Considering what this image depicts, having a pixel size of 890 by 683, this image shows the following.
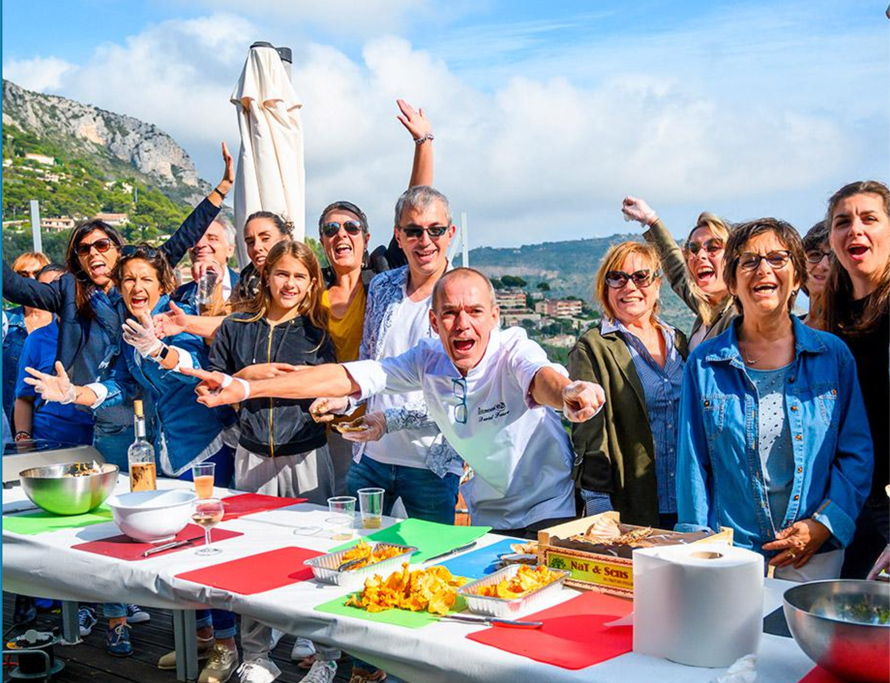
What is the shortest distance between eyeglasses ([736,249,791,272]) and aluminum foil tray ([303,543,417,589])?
126 centimetres

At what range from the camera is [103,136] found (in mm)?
34125

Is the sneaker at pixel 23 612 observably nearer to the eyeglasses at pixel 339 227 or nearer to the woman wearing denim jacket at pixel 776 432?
the eyeglasses at pixel 339 227

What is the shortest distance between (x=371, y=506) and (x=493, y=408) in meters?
0.50

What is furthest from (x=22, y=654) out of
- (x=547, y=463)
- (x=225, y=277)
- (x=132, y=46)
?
(x=132, y=46)

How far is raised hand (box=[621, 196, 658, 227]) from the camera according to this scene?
3831mm

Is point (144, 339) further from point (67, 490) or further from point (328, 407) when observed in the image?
point (328, 407)

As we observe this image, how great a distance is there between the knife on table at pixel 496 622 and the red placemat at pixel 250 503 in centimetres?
132

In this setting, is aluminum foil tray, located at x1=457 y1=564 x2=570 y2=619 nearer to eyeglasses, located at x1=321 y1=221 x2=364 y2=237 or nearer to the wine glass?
the wine glass

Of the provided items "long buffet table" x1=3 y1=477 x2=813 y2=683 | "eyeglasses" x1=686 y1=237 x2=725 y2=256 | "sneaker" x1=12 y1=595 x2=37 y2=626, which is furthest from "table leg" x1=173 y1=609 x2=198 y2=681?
"eyeglasses" x1=686 y1=237 x2=725 y2=256

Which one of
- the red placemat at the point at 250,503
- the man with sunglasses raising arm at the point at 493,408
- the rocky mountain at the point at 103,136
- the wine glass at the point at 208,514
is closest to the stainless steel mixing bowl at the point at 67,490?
the red placemat at the point at 250,503

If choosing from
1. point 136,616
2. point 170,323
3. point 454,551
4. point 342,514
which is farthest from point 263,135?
point 454,551

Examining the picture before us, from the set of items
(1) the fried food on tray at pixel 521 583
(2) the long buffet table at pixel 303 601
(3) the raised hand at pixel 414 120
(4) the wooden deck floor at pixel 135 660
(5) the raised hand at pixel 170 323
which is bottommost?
(4) the wooden deck floor at pixel 135 660

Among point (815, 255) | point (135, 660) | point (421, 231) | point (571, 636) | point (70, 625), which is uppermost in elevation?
point (421, 231)

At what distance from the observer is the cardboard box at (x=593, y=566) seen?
2072mm
